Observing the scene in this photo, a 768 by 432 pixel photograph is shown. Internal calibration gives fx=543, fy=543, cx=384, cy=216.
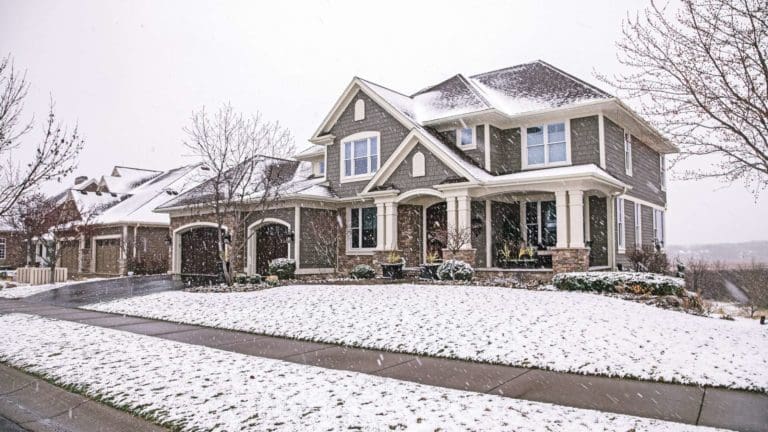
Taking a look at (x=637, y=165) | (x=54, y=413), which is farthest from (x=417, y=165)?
(x=54, y=413)

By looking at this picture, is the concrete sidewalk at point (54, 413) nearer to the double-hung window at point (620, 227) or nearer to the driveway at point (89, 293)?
the driveway at point (89, 293)

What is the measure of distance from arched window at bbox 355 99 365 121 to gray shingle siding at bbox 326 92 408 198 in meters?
0.14

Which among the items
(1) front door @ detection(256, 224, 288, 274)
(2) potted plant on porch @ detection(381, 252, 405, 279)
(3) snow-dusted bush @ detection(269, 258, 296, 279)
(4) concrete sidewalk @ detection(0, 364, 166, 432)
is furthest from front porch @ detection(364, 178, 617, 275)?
(4) concrete sidewalk @ detection(0, 364, 166, 432)

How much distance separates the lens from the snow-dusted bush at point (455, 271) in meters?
15.8

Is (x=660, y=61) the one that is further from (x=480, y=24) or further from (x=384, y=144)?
(x=480, y=24)

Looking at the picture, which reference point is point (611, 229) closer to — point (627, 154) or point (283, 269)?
point (627, 154)

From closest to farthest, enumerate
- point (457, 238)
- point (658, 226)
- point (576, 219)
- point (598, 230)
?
point (576, 219) < point (457, 238) < point (598, 230) < point (658, 226)

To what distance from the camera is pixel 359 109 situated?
2209cm

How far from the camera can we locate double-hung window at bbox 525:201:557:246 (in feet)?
60.5

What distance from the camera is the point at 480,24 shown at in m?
99.0

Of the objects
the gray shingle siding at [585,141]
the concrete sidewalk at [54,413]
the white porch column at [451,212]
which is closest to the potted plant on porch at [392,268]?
the white porch column at [451,212]

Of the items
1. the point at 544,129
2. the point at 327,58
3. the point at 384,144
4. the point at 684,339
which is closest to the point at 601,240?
the point at 544,129

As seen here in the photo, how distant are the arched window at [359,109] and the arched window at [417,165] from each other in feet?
13.2

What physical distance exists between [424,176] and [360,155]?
13.7ft
